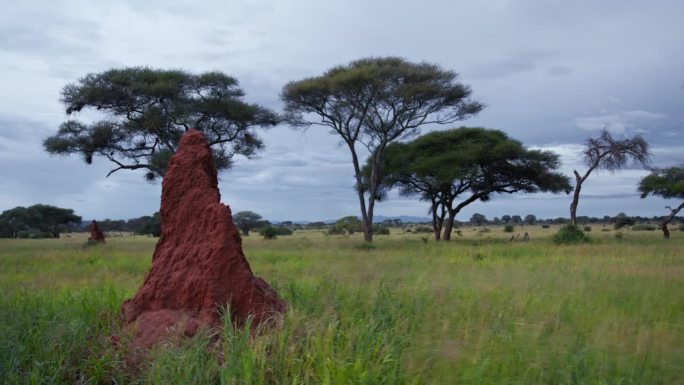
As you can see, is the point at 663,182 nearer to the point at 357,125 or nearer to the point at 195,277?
the point at 357,125

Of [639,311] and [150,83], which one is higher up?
[150,83]

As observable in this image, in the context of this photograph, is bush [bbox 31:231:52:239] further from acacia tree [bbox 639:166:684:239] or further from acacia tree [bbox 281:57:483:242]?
acacia tree [bbox 639:166:684:239]

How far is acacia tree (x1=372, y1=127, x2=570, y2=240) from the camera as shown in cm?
2820

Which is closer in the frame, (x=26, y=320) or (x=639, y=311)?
(x=26, y=320)

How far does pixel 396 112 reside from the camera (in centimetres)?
2617

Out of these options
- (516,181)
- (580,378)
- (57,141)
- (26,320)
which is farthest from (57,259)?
(516,181)

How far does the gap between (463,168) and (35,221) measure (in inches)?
1514

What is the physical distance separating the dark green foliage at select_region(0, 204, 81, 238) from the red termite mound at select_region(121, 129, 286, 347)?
4581 cm

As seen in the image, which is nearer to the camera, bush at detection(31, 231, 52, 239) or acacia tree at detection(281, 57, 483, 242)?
acacia tree at detection(281, 57, 483, 242)

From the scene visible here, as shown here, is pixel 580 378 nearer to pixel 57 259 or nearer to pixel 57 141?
pixel 57 259

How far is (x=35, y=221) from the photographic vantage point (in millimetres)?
48406

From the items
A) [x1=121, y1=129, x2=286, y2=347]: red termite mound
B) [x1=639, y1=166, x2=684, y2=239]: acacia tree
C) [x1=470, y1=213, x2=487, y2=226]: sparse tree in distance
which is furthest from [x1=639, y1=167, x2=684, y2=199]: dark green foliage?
[x1=470, y1=213, x2=487, y2=226]: sparse tree in distance

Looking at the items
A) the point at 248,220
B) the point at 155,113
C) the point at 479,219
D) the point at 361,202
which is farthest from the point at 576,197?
the point at 479,219

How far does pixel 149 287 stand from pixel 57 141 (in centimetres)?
2364
